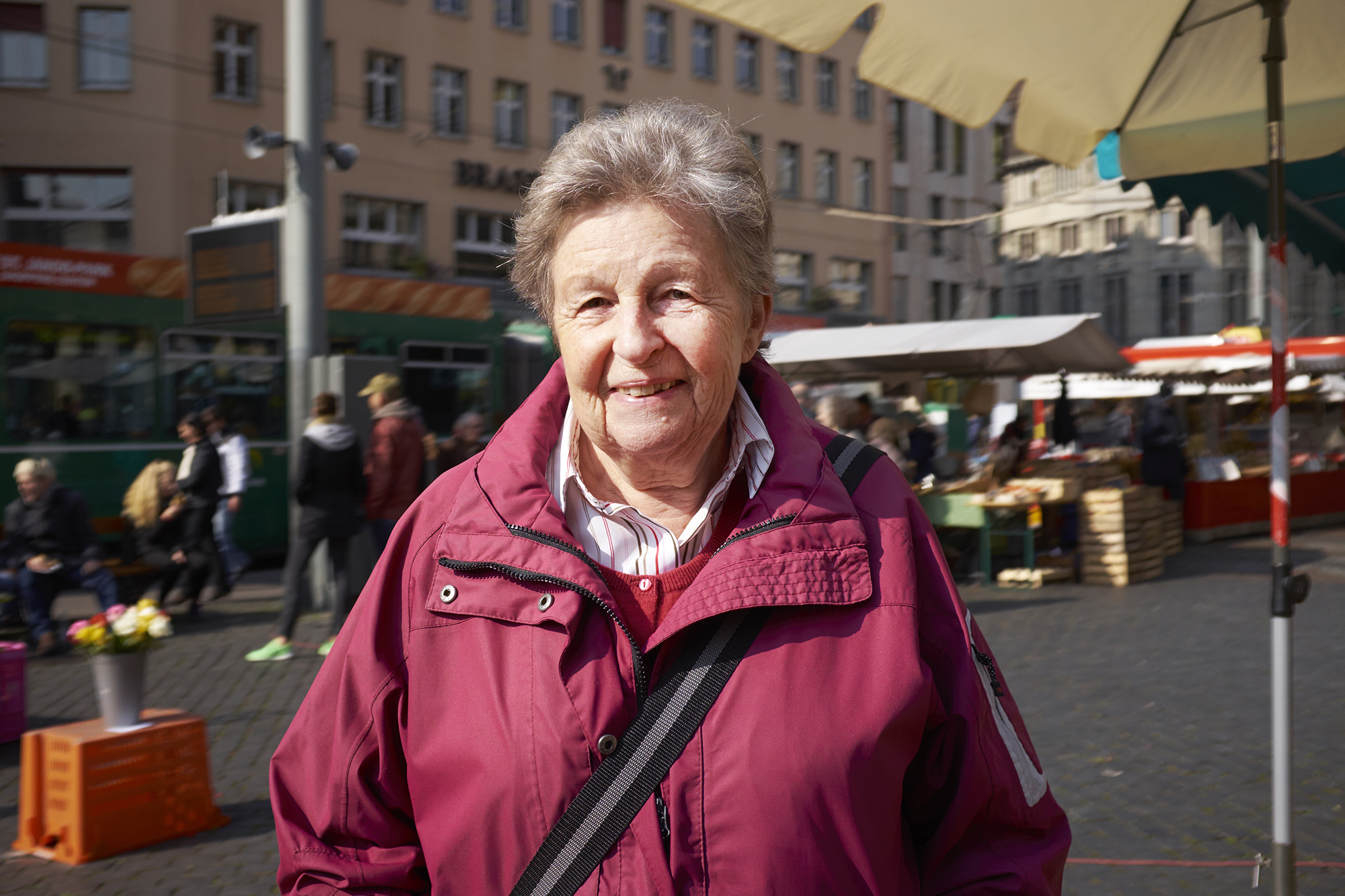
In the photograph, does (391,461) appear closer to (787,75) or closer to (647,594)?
(647,594)

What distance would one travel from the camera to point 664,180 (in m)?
1.82

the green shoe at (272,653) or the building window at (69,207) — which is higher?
the building window at (69,207)

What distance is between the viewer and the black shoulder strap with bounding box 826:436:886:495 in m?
1.87

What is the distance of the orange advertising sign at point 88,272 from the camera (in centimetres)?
1212

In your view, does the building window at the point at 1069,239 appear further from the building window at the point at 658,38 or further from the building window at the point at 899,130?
the building window at the point at 658,38

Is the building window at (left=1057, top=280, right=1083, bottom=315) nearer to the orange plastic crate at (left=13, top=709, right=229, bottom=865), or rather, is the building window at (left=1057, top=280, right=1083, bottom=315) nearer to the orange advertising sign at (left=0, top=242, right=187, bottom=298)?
the orange advertising sign at (left=0, top=242, right=187, bottom=298)

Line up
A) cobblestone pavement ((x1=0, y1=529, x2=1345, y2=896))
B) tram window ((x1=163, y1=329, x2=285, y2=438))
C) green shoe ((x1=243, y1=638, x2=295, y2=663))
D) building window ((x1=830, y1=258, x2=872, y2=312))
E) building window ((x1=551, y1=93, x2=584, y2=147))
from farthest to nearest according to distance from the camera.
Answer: building window ((x1=830, y1=258, x2=872, y2=312)), building window ((x1=551, y1=93, x2=584, y2=147)), tram window ((x1=163, y1=329, x2=285, y2=438)), green shoe ((x1=243, y1=638, x2=295, y2=663)), cobblestone pavement ((x1=0, y1=529, x2=1345, y2=896))

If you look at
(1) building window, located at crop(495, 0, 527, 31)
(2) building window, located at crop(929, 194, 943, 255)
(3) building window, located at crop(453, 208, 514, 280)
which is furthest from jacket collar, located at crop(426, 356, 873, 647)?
(2) building window, located at crop(929, 194, 943, 255)

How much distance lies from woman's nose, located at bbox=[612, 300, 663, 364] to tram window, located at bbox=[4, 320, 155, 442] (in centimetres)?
1204

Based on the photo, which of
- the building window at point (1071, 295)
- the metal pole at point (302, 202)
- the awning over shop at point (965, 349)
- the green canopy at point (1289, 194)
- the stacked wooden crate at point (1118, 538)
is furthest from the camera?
the building window at point (1071, 295)

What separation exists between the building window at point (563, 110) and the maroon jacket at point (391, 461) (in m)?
25.7

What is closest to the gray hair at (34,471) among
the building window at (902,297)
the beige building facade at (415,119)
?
the beige building facade at (415,119)

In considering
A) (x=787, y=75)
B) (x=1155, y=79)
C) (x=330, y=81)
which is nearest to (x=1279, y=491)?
(x=1155, y=79)

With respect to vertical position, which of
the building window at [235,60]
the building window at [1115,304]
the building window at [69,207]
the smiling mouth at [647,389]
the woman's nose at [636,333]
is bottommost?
the smiling mouth at [647,389]
